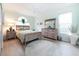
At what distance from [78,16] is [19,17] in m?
1.02

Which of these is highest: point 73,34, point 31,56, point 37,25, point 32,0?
point 32,0

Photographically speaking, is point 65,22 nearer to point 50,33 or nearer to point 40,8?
point 50,33

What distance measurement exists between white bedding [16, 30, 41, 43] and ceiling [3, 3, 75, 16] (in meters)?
0.33

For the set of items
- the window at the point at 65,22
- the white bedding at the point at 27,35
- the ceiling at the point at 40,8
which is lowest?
the white bedding at the point at 27,35

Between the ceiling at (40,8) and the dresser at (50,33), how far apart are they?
28 centimetres

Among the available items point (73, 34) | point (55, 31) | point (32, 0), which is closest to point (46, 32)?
point (55, 31)

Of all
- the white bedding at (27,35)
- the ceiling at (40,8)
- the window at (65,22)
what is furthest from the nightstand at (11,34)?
the window at (65,22)

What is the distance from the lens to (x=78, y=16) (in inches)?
70.9

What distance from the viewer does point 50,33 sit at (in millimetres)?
1876

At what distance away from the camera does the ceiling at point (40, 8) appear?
1812mm

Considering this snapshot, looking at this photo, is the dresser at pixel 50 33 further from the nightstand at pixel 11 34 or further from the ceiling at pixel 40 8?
the nightstand at pixel 11 34

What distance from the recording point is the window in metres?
1.82

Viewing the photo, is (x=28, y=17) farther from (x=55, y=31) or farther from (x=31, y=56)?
(x=31, y=56)

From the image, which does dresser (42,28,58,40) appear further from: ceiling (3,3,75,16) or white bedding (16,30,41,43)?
ceiling (3,3,75,16)
